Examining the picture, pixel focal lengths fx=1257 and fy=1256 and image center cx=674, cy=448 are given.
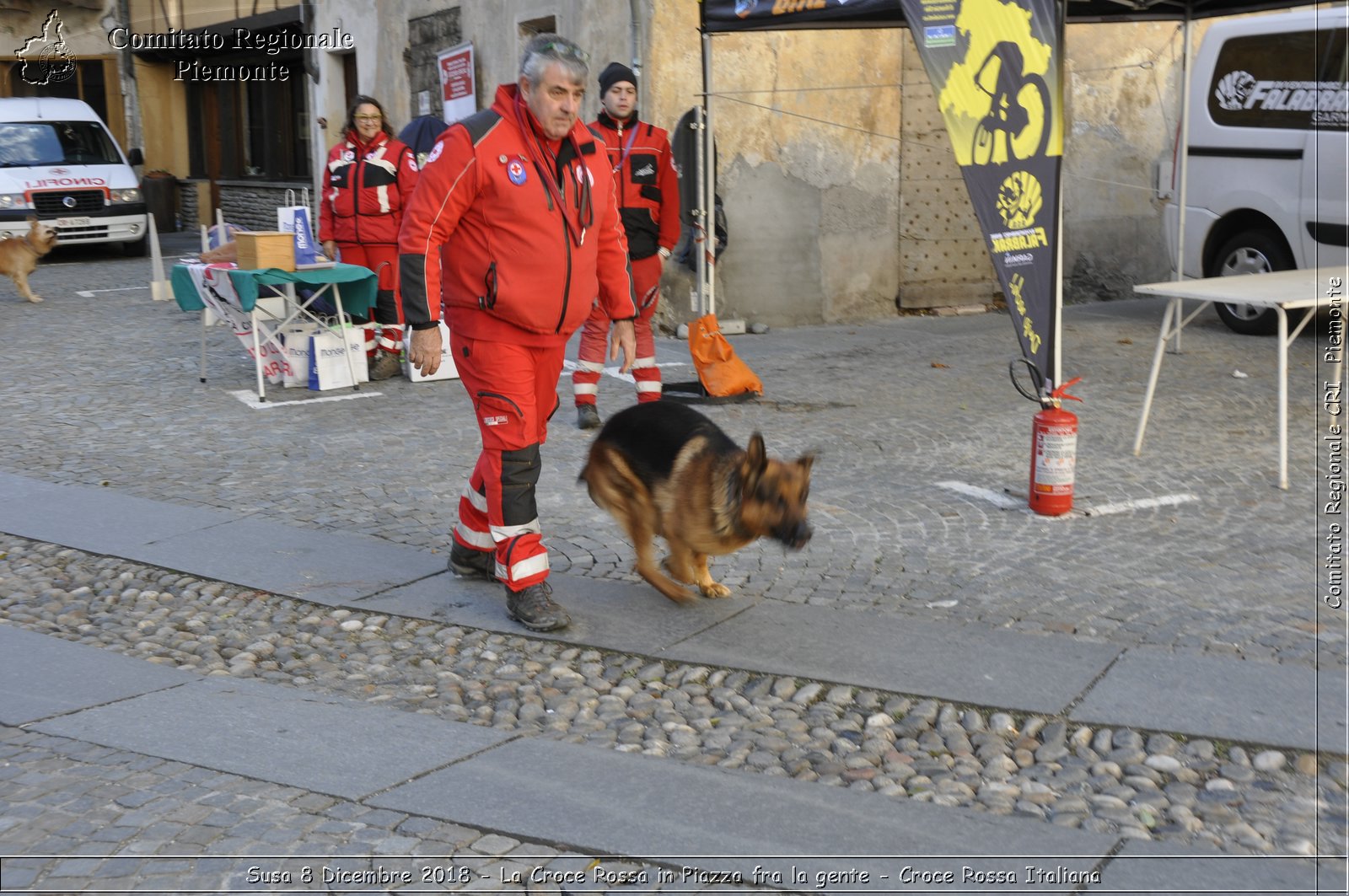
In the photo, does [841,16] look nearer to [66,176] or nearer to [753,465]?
[753,465]

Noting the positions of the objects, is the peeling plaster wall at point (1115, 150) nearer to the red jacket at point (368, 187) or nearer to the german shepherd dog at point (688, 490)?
the red jacket at point (368, 187)

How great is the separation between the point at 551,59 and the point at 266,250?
5105mm

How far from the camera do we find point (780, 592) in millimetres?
5332

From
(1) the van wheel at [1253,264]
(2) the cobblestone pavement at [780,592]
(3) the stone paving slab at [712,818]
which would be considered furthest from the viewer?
(1) the van wheel at [1253,264]

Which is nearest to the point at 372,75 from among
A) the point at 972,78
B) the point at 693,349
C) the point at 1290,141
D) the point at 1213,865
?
the point at 693,349

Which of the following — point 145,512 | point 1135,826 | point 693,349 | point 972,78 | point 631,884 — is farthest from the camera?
point 693,349

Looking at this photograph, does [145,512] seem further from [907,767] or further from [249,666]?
[907,767]

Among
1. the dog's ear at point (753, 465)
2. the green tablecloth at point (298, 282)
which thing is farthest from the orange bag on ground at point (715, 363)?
the dog's ear at point (753, 465)

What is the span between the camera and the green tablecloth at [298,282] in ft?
29.2

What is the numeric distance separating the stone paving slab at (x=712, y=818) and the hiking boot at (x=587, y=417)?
4510mm

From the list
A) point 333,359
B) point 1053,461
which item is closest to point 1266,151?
point 1053,461

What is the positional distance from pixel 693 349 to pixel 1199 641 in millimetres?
4980

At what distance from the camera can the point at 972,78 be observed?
6031mm

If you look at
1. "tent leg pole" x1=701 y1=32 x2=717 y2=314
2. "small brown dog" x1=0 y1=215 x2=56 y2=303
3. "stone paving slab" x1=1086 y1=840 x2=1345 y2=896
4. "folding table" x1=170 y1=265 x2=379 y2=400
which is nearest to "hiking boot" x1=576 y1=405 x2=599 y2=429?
"tent leg pole" x1=701 y1=32 x2=717 y2=314
